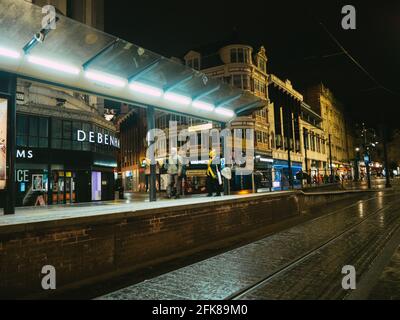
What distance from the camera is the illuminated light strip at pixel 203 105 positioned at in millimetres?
10503

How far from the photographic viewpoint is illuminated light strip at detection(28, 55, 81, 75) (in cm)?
656

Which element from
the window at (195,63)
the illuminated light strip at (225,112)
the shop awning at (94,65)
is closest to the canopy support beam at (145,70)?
the shop awning at (94,65)

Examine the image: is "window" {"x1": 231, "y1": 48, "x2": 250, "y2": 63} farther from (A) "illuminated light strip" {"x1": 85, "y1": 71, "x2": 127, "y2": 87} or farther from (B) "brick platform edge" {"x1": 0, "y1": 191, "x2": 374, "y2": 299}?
(A) "illuminated light strip" {"x1": 85, "y1": 71, "x2": 127, "y2": 87}

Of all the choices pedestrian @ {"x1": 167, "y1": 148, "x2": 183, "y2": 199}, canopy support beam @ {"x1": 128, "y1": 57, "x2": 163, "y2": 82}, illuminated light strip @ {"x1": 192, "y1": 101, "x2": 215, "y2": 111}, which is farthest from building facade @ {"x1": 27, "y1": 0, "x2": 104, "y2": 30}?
canopy support beam @ {"x1": 128, "y1": 57, "x2": 163, "y2": 82}

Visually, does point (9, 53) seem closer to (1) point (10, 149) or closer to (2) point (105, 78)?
(1) point (10, 149)

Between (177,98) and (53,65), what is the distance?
3809 millimetres

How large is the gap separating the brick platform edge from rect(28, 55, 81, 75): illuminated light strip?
11.6ft

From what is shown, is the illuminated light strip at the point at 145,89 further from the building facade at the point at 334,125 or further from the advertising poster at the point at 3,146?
the building facade at the point at 334,125

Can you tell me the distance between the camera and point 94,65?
736cm

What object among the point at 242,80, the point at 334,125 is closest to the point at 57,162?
the point at 242,80

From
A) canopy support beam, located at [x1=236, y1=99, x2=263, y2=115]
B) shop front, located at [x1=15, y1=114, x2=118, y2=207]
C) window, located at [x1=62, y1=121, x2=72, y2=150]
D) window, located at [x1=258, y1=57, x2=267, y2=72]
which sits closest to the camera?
canopy support beam, located at [x1=236, y1=99, x2=263, y2=115]

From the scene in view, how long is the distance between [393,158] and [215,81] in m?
51.4

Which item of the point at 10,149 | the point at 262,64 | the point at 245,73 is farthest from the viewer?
the point at 262,64
